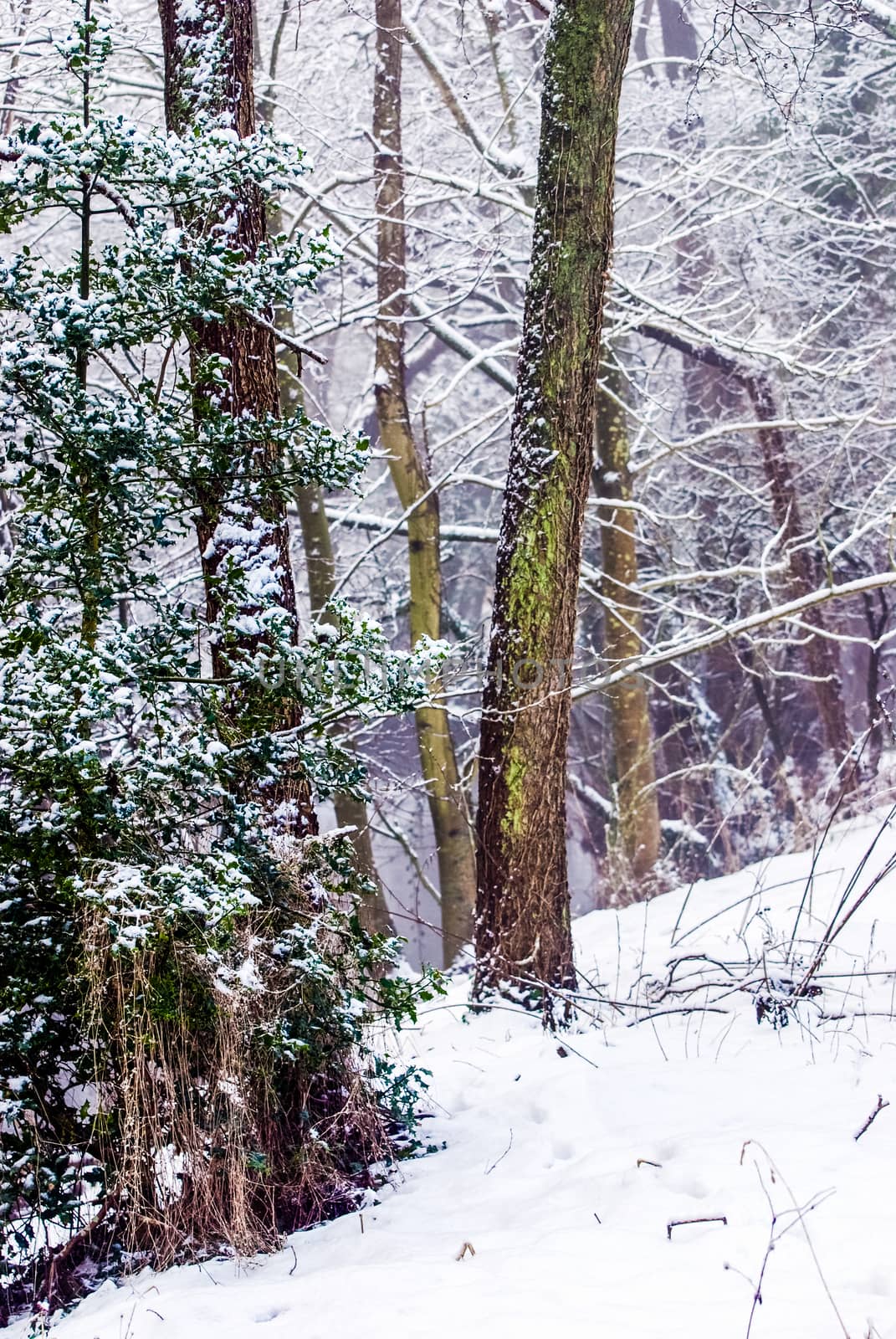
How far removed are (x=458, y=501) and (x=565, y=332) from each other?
12.3 meters

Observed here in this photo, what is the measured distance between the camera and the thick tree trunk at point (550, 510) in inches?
218

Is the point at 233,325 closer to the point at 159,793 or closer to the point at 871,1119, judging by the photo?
the point at 159,793

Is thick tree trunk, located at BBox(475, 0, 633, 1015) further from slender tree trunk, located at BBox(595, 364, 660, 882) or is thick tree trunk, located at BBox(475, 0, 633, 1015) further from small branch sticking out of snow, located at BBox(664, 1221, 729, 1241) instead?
Result: slender tree trunk, located at BBox(595, 364, 660, 882)

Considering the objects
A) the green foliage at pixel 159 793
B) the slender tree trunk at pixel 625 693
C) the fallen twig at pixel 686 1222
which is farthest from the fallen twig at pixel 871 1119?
the slender tree trunk at pixel 625 693

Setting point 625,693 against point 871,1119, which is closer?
point 871,1119

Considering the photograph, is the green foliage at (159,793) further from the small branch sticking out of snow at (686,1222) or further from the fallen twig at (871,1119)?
the fallen twig at (871,1119)

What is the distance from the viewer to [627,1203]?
3.28 m

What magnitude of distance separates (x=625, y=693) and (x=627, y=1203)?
800 centimetres

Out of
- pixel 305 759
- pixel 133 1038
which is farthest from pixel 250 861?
pixel 133 1038

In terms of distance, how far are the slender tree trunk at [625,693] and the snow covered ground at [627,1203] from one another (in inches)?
228

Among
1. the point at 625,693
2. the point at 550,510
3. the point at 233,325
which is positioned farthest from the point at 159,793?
the point at 625,693

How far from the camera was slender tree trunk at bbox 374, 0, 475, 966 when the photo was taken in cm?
975

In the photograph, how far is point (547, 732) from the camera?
567 cm

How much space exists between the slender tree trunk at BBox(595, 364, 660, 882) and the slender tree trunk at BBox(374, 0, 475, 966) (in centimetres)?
180
